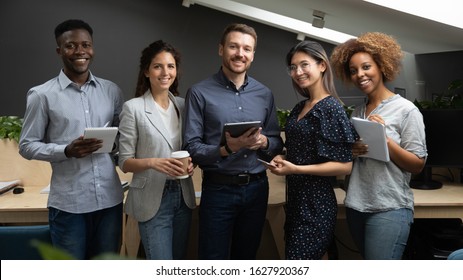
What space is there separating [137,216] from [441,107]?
1.90 meters

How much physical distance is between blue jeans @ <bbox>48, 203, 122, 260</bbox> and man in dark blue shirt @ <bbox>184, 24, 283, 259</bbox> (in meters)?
0.39

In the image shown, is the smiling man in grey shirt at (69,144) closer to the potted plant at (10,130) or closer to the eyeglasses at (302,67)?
the eyeglasses at (302,67)

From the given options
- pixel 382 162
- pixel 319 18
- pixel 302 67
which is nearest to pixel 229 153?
pixel 302 67

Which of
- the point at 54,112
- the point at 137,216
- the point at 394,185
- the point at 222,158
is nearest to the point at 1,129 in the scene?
the point at 54,112

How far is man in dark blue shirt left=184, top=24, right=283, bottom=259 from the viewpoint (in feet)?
5.76

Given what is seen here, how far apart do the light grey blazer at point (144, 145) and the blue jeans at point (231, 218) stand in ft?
0.74

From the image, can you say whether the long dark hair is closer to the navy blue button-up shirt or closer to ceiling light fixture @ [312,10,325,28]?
the navy blue button-up shirt

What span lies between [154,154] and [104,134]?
0.24 meters

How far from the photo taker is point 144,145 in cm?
174

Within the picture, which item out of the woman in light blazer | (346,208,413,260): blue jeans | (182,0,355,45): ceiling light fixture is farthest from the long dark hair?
(182,0,355,45): ceiling light fixture

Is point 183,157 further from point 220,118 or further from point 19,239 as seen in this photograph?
point 19,239

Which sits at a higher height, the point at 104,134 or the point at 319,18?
the point at 319,18

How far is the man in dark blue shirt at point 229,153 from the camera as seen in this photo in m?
1.76

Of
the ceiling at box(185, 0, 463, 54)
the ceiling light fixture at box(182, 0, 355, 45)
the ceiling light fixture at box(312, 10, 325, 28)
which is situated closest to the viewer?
the ceiling at box(185, 0, 463, 54)
